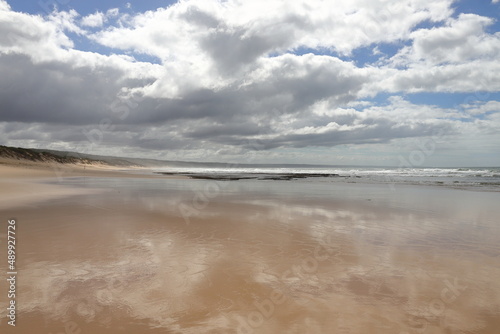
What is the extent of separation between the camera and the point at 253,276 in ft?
18.6

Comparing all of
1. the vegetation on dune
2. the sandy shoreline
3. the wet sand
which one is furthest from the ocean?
the vegetation on dune

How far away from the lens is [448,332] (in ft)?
13.0

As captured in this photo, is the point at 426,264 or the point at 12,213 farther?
the point at 12,213

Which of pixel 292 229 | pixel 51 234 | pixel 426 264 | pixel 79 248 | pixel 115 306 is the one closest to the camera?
pixel 115 306

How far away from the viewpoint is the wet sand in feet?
13.6

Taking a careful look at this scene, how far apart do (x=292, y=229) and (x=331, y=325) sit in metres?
5.51

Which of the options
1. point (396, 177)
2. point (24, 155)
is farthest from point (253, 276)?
point (24, 155)

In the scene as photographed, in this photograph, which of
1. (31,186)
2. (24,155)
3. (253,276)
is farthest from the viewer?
(24,155)

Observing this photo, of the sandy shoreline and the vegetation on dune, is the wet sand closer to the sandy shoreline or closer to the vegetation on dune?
the sandy shoreline

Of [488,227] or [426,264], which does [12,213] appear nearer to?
[426,264]

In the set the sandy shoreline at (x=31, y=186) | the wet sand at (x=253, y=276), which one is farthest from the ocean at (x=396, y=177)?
the wet sand at (x=253, y=276)

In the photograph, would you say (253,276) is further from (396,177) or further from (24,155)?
(24,155)

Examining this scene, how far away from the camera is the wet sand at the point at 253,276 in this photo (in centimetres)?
414

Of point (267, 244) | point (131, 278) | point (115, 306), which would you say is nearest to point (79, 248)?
point (131, 278)
